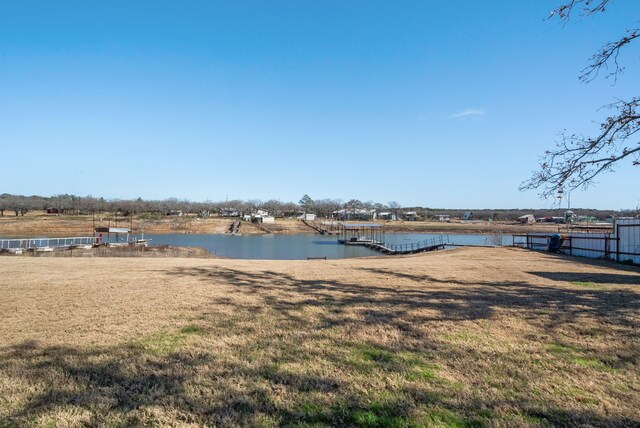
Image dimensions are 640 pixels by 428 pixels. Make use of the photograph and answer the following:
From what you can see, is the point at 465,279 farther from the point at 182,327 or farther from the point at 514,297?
the point at 182,327

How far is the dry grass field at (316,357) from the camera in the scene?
118 inches

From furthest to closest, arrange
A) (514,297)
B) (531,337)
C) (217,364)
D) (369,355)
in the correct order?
(514,297) < (531,337) < (369,355) < (217,364)

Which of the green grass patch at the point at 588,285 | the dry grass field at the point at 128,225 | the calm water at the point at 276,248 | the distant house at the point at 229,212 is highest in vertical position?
the distant house at the point at 229,212

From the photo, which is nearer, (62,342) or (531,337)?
(62,342)

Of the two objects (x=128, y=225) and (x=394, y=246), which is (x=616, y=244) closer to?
(x=394, y=246)

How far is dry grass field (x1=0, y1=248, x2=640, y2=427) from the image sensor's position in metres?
3.01

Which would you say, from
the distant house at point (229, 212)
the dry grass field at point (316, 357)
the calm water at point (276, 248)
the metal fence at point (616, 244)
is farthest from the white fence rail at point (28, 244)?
the distant house at point (229, 212)

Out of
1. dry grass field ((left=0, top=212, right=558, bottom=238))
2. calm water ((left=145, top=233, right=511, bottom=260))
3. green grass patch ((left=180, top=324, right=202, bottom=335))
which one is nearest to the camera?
green grass patch ((left=180, top=324, right=202, bottom=335))

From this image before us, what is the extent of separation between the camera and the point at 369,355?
421cm

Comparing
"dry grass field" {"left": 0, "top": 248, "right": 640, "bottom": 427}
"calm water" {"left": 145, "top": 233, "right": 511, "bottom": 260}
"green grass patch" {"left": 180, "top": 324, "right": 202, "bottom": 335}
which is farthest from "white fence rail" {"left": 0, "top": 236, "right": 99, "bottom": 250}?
"green grass patch" {"left": 180, "top": 324, "right": 202, "bottom": 335}

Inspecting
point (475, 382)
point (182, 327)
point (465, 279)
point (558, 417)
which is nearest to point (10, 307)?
point (182, 327)

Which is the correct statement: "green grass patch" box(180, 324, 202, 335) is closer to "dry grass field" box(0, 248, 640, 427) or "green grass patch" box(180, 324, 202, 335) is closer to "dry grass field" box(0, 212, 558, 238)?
"dry grass field" box(0, 248, 640, 427)

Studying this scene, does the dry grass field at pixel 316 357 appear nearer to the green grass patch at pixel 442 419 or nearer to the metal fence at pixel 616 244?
the green grass patch at pixel 442 419

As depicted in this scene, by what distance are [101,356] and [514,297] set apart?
266 inches
